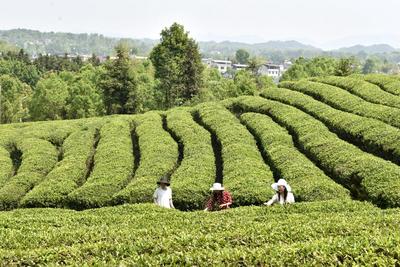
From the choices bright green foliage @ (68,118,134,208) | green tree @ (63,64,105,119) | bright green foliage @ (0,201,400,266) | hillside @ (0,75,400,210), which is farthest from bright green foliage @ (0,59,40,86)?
bright green foliage @ (0,201,400,266)

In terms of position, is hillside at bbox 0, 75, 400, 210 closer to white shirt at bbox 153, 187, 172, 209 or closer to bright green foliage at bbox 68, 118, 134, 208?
bright green foliage at bbox 68, 118, 134, 208

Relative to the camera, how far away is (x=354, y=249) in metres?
8.22

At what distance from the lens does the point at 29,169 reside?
2631 cm

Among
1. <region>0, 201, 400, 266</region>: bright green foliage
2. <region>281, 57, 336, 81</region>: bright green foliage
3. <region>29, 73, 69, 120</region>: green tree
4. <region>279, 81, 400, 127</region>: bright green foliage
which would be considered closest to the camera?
<region>0, 201, 400, 266</region>: bright green foliage

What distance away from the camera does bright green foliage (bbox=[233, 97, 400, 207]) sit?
17.5 m

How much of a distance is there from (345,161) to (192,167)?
6.67 m

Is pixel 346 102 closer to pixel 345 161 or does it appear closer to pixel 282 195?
pixel 345 161

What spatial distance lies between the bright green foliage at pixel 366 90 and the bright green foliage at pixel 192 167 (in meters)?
10.9

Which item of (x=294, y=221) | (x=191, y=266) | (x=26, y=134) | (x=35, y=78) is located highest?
(x=191, y=266)

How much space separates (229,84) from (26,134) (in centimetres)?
3728

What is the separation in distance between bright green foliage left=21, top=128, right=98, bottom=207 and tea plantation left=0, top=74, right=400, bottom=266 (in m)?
0.06

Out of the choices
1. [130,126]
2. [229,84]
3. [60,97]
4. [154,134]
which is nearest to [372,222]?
[154,134]

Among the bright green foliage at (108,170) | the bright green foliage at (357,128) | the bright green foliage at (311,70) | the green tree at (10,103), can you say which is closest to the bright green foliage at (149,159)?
the bright green foliage at (108,170)

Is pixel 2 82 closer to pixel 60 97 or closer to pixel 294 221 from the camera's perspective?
pixel 60 97
